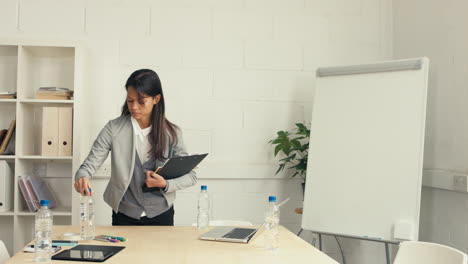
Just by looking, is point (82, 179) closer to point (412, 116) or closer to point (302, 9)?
point (412, 116)

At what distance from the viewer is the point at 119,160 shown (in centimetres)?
276

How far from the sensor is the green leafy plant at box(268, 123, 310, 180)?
375cm

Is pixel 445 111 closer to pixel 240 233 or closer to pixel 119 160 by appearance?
pixel 240 233

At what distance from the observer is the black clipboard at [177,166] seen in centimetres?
250

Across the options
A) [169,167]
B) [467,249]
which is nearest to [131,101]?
[169,167]

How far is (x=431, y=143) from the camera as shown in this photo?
354 cm

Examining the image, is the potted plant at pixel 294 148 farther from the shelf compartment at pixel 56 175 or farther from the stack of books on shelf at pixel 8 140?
the stack of books on shelf at pixel 8 140

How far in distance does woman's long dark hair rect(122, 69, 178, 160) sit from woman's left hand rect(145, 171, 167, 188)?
228mm

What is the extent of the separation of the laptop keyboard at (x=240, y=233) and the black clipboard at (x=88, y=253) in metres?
0.55

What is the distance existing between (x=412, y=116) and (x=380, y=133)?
22 cm

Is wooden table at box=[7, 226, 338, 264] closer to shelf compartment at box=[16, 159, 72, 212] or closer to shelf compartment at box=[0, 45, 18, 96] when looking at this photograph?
shelf compartment at box=[16, 159, 72, 212]

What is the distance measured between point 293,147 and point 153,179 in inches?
60.1

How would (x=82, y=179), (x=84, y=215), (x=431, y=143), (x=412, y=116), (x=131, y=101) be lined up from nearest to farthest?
(x=84, y=215) → (x=82, y=179) → (x=131, y=101) → (x=412, y=116) → (x=431, y=143)

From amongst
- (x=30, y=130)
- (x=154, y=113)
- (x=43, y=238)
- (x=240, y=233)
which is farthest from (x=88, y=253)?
(x=30, y=130)
